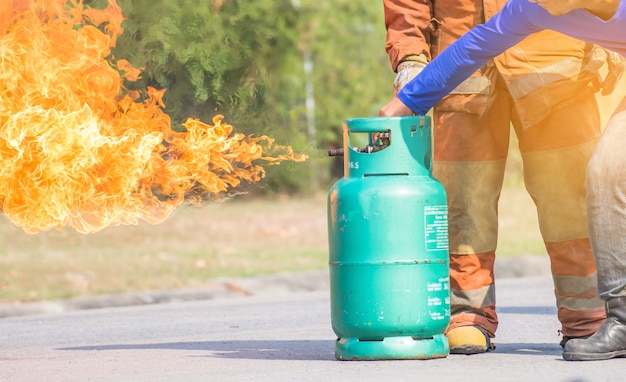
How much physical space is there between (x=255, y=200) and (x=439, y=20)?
14774 mm

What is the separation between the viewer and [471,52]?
4.68m

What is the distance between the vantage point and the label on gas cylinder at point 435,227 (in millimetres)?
4750

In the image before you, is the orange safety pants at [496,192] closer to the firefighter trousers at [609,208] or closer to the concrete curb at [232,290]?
the firefighter trousers at [609,208]

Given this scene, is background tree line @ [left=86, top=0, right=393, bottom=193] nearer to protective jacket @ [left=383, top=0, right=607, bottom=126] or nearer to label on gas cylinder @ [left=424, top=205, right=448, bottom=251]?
protective jacket @ [left=383, top=0, right=607, bottom=126]

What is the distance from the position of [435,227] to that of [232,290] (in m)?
5.32

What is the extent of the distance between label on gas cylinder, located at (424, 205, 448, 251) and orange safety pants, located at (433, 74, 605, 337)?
1.11 ft

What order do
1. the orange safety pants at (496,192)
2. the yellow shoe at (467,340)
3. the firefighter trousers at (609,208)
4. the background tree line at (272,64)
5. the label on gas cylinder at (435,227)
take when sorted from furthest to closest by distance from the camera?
the background tree line at (272,64) → the orange safety pants at (496,192) → the yellow shoe at (467,340) → the label on gas cylinder at (435,227) → the firefighter trousers at (609,208)

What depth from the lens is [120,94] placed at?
6078 mm

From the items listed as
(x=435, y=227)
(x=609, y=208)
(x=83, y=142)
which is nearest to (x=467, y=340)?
(x=435, y=227)

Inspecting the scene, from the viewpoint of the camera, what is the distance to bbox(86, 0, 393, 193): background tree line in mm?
7848

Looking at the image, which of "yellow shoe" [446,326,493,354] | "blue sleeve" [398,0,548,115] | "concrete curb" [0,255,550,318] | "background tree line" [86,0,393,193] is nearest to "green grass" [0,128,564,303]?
"concrete curb" [0,255,550,318]

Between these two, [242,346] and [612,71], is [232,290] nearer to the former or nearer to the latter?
[242,346]

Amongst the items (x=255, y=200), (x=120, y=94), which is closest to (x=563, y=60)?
(x=120, y=94)

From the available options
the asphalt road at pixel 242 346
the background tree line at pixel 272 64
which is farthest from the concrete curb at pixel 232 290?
the background tree line at pixel 272 64
